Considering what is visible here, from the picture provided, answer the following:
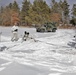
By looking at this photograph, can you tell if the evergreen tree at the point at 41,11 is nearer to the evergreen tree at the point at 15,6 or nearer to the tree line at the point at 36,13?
the tree line at the point at 36,13

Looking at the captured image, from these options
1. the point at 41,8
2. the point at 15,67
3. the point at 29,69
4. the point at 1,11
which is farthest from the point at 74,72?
the point at 1,11

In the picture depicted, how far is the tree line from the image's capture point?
68956 mm

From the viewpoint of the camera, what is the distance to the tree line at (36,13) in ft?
226

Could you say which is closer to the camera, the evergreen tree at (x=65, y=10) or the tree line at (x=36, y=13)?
the tree line at (x=36, y=13)

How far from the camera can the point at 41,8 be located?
229 feet

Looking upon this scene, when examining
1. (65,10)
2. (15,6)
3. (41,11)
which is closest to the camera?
(41,11)

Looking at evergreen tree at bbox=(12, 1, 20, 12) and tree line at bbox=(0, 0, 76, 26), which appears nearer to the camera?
tree line at bbox=(0, 0, 76, 26)

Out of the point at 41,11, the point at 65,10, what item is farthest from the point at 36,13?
the point at 65,10

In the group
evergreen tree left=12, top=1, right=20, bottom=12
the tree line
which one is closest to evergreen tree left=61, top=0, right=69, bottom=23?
the tree line

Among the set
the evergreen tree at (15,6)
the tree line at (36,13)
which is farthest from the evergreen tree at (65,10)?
the evergreen tree at (15,6)

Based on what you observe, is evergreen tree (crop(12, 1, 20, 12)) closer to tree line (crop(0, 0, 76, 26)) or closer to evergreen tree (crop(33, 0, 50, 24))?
tree line (crop(0, 0, 76, 26))

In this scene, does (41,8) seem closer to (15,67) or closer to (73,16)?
(73,16)

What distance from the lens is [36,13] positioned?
226 ft

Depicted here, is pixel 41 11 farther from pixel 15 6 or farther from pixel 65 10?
pixel 15 6
